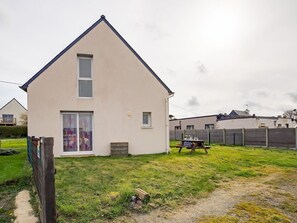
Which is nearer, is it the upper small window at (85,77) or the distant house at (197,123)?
the upper small window at (85,77)

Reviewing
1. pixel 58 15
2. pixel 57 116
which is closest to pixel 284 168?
pixel 57 116

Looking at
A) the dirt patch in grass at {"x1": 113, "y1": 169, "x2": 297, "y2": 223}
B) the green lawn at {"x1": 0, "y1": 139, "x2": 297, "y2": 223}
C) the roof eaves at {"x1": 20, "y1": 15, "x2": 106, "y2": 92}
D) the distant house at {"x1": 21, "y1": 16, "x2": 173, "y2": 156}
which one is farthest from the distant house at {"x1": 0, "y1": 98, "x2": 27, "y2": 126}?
the dirt patch in grass at {"x1": 113, "y1": 169, "x2": 297, "y2": 223}

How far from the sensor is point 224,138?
24.7m

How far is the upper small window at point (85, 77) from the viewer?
12.5 metres

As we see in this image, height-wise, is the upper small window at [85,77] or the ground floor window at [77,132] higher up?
the upper small window at [85,77]

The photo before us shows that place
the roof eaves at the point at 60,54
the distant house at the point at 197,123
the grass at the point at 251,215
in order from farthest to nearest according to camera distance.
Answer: the distant house at the point at 197,123 < the roof eaves at the point at 60,54 < the grass at the point at 251,215

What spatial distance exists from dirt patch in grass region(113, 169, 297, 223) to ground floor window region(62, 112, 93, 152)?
788 cm

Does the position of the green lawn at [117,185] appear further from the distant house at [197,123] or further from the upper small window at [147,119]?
the distant house at [197,123]

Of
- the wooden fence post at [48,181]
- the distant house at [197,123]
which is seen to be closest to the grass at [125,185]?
the wooden fence post at [48,181]

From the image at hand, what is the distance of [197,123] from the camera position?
38.7 m

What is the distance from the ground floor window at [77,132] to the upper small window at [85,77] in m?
1.16

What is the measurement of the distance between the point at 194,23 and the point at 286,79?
12779mm

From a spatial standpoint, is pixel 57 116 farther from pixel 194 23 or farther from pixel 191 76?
pixel 191 76

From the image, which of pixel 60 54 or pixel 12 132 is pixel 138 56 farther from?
pixel 12 132
